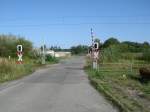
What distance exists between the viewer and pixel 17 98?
48.6 feet

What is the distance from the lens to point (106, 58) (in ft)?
156

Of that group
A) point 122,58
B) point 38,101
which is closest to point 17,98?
point 38,101

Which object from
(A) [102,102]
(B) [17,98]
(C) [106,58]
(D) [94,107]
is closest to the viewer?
(D) [94,107]

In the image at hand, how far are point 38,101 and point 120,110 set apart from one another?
3.50 m

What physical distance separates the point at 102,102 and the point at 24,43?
190 ft

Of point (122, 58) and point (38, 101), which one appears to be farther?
point (122, 58)

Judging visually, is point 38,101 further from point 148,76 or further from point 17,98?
point 148,76

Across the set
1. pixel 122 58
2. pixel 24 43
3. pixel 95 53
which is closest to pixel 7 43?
pixel 24 43

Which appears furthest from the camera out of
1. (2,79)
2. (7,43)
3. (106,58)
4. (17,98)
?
(7,43)

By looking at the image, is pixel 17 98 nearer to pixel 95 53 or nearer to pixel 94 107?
pixel 94 107

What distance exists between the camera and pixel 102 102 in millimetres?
13562

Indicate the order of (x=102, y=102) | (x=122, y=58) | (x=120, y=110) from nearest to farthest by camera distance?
(x=120, y=110)
(x=102, y=102)
(x=122, y=58)

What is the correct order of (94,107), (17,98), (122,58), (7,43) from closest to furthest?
(94,107)
(17,98)
(122,58)
(7,43)

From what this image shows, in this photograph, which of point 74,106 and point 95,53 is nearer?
point 74,106
